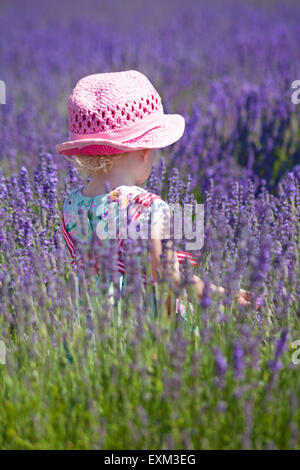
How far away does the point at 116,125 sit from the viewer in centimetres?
245

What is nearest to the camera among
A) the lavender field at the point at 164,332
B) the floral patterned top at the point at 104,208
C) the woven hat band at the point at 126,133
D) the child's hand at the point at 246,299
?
the lavender field at the point at 164,332

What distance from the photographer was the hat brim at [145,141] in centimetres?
241

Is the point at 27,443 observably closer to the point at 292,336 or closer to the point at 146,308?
the point at 146,308

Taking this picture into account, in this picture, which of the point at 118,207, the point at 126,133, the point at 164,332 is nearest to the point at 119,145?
the point at 126,133

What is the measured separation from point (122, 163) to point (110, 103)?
0.24 m

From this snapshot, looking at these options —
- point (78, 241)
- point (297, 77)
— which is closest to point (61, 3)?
point (297, 77)

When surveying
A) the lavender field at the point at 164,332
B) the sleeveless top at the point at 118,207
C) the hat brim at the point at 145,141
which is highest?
the hat brim at the point at 145,141

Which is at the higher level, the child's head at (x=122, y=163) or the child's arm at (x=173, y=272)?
the child's head at (x=122, y=163)

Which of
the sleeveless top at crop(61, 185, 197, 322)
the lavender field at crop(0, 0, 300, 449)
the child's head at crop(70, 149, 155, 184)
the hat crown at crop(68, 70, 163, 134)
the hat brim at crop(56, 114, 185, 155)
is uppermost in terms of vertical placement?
the hat crown at crop(68, 70, 163, 134)

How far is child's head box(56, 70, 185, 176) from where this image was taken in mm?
2439

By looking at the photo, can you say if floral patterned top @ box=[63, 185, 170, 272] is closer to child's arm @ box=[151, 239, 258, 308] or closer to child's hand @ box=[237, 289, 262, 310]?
child's arm @ box=[151, 239, 258, 308]

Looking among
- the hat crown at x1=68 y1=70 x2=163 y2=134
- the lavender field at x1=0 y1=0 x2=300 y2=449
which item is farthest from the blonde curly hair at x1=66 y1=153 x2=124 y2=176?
the lavender field at x1=0 y1=0 x2=300 y2=449

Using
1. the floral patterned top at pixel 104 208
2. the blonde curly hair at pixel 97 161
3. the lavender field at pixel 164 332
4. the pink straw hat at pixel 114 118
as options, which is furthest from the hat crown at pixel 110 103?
the lavender field at pixel 164 332

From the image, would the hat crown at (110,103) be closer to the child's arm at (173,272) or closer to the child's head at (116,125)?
the child's head at (116,125)
